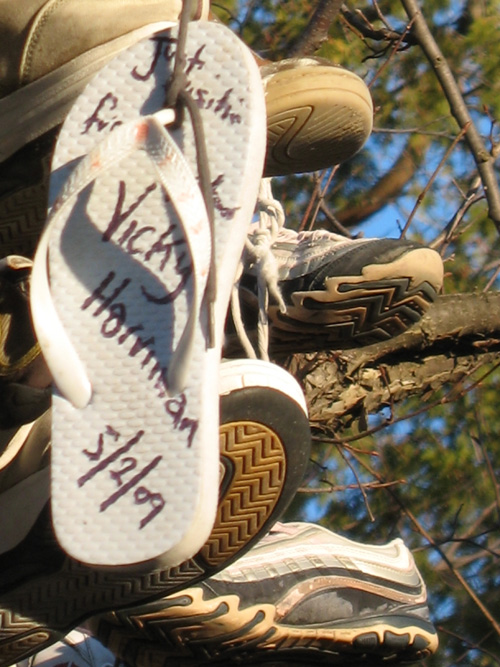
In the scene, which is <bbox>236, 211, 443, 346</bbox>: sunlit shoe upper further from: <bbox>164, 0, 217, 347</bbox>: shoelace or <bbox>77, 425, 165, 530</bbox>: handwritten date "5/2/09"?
<bbox>77, 425, 165, 530</bbox>: handwritten date "5/2/09"

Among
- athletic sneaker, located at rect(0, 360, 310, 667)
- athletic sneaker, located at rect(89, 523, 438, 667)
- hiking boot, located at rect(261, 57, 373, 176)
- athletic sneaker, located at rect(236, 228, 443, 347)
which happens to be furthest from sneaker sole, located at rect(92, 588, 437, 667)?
hiking boot, located at rect(261, 57, 373, 176)

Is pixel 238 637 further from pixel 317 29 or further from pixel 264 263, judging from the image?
pixel 317 29

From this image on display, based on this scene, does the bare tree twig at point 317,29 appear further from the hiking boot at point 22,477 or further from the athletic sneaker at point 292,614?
the hiking boot at point 22,477

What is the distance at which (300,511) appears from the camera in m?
5.13

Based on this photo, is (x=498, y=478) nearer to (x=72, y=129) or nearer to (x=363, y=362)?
(x=363, y=362)

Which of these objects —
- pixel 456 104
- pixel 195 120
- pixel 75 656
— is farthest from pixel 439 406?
pixel 195 120

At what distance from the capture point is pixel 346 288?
202 cm

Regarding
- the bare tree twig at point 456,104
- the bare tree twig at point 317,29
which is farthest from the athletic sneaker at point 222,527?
the bare tree twig at point 456,104

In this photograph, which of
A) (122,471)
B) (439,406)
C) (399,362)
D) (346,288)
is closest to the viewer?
(122,471)

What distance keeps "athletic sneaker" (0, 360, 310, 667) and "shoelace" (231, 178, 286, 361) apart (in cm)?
27

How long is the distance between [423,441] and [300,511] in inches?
30.7

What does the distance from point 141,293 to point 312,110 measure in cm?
52

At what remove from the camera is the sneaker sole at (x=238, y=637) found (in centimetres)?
198

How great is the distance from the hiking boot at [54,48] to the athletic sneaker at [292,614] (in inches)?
28.0
